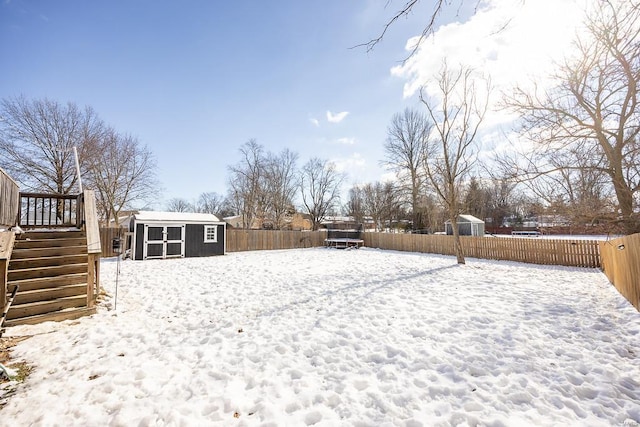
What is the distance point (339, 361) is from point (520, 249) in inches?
489

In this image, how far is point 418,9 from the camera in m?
2.47

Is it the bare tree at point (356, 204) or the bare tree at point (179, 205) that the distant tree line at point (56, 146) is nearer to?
the bare tree at point (356, 204)

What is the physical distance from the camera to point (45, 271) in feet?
16.6

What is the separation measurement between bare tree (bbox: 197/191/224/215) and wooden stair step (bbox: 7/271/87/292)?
Answer: 53744 millimetres

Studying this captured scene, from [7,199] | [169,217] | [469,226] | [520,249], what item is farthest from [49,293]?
[469,226]

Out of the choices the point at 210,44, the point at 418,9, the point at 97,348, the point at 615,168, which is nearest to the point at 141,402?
the point at 97,348

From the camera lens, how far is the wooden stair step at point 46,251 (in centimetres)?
521

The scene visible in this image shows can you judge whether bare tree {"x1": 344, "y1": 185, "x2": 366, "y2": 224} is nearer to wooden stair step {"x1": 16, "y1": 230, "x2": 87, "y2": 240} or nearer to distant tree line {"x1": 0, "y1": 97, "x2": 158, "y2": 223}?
distant tree line {"x1": 0, "y1": 97, "x2": 158, "y2": 223}

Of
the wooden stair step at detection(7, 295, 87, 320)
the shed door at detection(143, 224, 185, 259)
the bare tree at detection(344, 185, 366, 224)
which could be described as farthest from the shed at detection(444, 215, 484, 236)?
the wooden stair step at detection(7, 295, 87, 320)

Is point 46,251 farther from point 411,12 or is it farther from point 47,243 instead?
point 411,12

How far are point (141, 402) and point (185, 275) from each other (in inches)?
271

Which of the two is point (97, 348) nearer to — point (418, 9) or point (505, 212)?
point (418, 9)

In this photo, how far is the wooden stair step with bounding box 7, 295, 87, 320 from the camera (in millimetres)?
4309

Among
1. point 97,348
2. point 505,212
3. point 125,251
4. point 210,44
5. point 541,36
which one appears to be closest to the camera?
point 541,36
